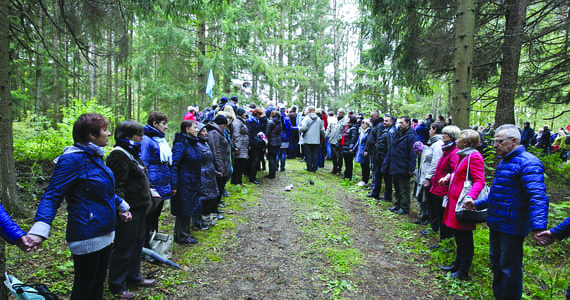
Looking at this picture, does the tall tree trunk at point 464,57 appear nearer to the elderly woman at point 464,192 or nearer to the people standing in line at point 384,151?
the elderly woman at point 464,192

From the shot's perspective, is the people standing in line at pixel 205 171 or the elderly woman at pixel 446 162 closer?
the elderly woman at pixel 446 162

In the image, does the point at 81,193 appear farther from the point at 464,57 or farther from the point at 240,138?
the point at 464,57

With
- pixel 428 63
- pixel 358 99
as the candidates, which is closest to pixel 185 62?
pixel 358 99

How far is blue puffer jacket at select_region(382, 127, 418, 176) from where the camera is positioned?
686 centimetres

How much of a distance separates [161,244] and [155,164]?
116 centimetres

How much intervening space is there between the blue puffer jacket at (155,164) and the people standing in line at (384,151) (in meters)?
5.22

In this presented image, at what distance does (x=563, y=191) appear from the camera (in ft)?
30.3

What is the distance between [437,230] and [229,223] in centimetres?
395

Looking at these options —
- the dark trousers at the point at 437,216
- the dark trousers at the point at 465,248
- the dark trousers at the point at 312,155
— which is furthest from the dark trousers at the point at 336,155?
the dark trousers at the point at 465,248

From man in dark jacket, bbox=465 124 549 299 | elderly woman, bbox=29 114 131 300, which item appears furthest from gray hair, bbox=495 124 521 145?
elderly woman, bbox=29 114 131 300

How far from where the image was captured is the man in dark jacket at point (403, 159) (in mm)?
6883

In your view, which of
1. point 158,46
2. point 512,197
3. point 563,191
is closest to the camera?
point 512,197

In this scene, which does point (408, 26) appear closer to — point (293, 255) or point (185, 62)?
point (293, 255)

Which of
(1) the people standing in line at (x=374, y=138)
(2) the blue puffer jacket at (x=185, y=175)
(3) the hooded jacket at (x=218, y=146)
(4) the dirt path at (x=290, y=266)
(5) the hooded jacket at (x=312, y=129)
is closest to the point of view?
(4) the dirt path at (x=290, y=266)
